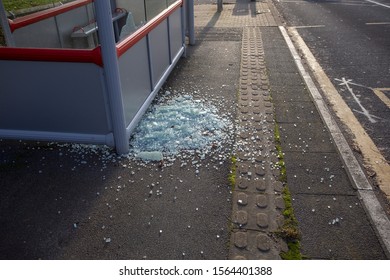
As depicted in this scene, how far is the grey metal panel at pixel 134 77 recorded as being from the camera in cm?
355

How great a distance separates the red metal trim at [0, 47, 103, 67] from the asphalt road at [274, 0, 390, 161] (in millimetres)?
3348

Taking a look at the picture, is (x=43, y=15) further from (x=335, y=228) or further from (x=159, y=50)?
(x=335, y=228)

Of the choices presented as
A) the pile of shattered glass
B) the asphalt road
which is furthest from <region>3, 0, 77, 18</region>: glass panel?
the asphalt road

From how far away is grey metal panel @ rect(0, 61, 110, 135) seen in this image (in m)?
3.24

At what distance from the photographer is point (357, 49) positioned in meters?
7.61

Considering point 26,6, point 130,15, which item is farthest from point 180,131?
point 26,6

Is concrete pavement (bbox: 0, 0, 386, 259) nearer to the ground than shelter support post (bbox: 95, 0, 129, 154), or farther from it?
nearer to the ground

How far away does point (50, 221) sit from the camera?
2.73 metres

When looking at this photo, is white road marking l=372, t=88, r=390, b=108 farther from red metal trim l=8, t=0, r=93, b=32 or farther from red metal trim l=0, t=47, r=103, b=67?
red metal trim l=8, t=0, r=93, b=32

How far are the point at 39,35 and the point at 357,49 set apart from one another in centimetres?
693

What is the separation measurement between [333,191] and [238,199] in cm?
93
